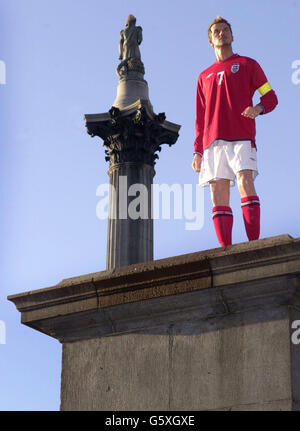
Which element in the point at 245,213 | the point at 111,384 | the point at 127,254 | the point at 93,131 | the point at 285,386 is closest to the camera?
the point at 285,386

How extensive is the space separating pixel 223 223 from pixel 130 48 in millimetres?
22048

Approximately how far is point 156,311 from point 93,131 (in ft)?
68.4

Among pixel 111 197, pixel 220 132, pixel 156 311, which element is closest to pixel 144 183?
pixel 111 197

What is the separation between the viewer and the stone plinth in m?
9.27

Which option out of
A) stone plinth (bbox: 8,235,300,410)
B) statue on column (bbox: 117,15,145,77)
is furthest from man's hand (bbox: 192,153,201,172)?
statue on column (bbox: 117,15,145,77)

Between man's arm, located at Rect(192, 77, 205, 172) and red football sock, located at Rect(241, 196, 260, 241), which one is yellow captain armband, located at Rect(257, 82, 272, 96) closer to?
man's arm, located at Rect(192, 77, 205, 172)

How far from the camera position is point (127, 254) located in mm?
28703

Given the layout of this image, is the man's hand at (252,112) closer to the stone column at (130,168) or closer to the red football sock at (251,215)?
the red football sock at (251,215)

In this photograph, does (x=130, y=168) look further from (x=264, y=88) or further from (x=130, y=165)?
(x=264, y=88)

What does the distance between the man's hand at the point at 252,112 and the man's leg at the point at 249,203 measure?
80 cm

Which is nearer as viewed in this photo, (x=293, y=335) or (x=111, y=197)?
(x=293, y=335)

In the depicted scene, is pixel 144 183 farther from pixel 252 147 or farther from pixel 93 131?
pixel 252 147

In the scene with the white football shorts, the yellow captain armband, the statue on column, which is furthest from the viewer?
the statue on column
